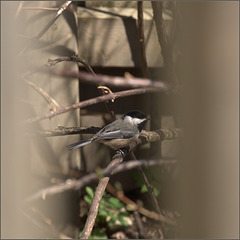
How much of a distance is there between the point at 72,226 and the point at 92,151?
58 centimetres

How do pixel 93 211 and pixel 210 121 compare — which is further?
pixel 93 211

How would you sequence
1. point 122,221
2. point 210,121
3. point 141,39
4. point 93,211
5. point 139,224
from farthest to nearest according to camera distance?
1. point 139,224
2. point 122,221
3. point 141,39
4. point 93,211
5. point 210,121

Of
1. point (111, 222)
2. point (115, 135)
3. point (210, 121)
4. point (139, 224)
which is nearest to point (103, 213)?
point (111, 222)

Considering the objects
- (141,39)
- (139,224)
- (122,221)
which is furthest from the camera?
(139,224)

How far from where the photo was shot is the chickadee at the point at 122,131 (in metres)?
2.30

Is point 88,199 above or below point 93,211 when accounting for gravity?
below

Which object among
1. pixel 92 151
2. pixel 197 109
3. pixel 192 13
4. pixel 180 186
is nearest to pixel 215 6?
pixel 192 13

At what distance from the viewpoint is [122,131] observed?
2.51 m

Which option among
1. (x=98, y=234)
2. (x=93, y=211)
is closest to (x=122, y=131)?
(x=98, y=234)

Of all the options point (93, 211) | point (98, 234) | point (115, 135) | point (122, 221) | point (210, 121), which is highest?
point (210, 121)

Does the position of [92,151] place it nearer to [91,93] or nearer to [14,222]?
[91,93]

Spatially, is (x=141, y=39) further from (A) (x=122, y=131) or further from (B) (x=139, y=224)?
(B) (x=139, y=224)

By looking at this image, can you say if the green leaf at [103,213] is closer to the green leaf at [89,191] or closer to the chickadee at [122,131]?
the green leaf at [89,191]

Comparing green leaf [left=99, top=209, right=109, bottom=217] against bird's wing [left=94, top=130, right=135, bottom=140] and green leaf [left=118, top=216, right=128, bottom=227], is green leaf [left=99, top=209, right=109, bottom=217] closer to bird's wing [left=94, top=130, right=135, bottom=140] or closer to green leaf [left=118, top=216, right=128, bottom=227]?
green leaf [left=118, top=216, right=128, bottom=227]
